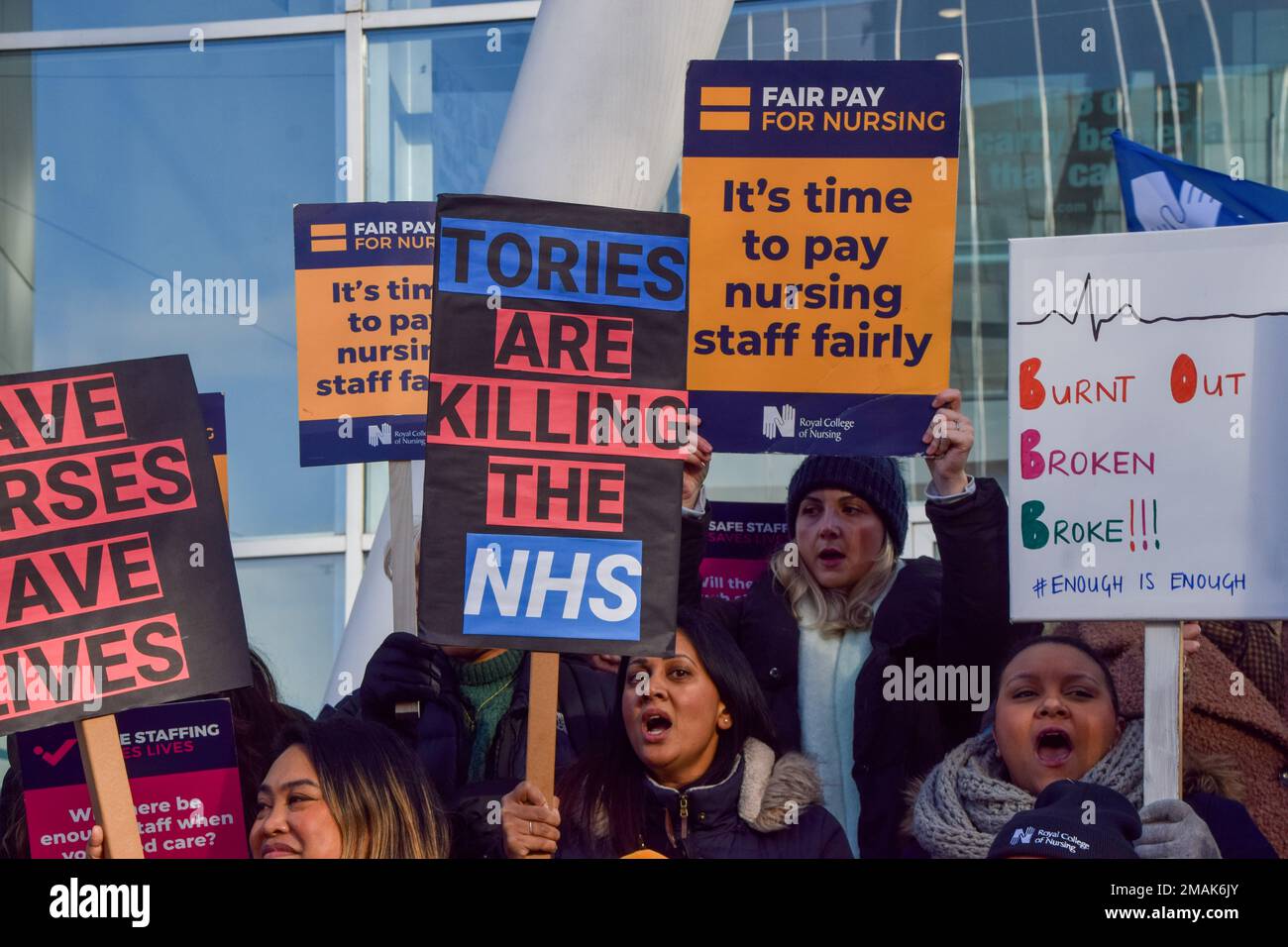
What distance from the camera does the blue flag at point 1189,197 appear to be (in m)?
4.11

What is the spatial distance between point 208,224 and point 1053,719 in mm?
5749

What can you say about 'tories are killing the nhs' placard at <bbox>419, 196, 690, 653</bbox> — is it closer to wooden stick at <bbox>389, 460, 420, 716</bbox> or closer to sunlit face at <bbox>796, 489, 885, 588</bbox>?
sunlit face at <bbox>796, 489, 885, 588</bbox>

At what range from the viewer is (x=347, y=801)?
3.29 m

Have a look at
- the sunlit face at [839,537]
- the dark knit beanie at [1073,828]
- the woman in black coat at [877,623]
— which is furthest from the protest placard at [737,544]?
the dark knit beanie at [1073,828]

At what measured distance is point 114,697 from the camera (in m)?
3.27

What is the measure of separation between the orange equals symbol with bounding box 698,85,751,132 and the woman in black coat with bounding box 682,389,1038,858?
31.6 inches

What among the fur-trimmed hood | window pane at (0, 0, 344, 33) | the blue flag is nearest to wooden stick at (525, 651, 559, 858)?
the fur-trimmed hood

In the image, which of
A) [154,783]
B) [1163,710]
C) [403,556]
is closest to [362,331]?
[403,556]

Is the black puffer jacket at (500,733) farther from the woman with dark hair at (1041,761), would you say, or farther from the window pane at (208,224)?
the window pane at (208,224)

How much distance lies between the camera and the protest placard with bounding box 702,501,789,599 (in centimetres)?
436

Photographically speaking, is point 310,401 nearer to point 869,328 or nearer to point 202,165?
point 869,328

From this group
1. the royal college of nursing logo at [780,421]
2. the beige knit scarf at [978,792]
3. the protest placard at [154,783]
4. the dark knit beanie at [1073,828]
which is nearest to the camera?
the dark knit beanie at [1073,828]

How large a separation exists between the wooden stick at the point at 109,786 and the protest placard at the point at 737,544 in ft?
5.33
